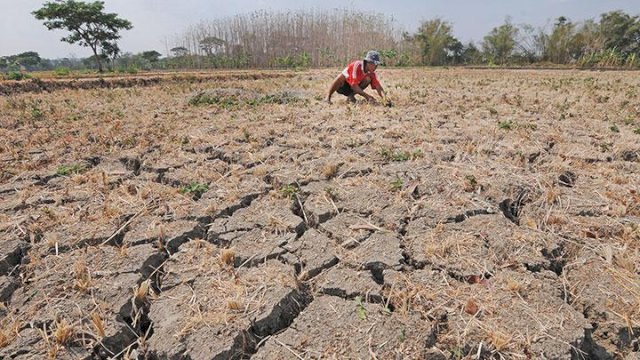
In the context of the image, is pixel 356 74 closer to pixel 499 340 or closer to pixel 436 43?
pixel 499 340

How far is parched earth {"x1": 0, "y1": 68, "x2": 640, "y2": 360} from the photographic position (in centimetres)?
164

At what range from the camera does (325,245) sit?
2.24 m

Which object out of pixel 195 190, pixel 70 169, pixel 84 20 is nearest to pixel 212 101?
pixel 70 169

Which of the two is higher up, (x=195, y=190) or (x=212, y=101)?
(x=212, y=101)

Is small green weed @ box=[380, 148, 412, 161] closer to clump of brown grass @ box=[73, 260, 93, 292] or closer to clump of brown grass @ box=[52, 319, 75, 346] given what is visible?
clump of brown grass @ box=[73, 260, 93, 292]

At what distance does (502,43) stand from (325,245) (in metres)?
28.7

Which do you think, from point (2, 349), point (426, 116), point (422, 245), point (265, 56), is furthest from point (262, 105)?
point (265, 56)

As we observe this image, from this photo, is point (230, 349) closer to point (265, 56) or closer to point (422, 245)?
point (422, 245)

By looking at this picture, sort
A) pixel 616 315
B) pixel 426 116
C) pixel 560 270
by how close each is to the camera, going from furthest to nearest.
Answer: pixel 426 116 → pixel 560 270 → pixel 616 315

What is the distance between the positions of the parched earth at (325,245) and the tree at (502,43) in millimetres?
25509

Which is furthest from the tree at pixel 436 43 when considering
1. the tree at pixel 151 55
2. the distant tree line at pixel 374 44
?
the tree at pixel 151 55

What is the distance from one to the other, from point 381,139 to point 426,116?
1301 mm

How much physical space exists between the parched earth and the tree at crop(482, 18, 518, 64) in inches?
1004

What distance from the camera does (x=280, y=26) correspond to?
28656mm
